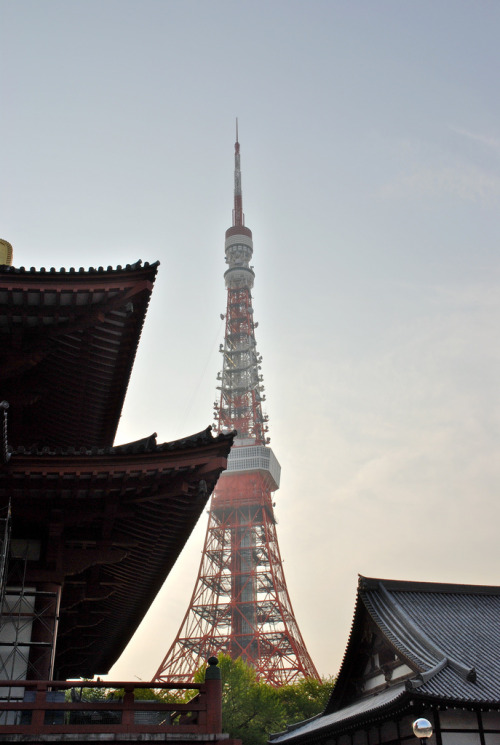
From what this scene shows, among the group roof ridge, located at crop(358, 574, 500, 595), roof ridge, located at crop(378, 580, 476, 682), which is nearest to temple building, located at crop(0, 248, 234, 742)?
roof ridge, located at crop(378, 580, 476, 682)

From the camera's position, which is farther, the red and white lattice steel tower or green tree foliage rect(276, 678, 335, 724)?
the red and white lattice steel tower

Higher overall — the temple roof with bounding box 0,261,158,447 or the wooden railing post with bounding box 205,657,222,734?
the temple roof with bounding box 0,261,158,447

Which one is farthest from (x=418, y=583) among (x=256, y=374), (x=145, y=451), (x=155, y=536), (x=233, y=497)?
(x=256, y=374)

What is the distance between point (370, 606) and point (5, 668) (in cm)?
1499

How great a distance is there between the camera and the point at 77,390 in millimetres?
10766

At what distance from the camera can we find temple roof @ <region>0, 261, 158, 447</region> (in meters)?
9.02

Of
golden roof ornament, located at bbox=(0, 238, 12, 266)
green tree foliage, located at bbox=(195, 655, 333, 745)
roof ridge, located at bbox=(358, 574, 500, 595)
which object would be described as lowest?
green tree foliage, located at bbox=(195, 655, 333, 745)

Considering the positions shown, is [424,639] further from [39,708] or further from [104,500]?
[39,708]

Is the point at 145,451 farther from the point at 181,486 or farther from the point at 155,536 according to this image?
the point at 155,536

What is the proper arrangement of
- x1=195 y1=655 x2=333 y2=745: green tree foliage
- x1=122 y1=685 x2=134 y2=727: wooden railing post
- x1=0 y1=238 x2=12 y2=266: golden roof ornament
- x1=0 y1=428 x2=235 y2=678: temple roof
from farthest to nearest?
x1=195 y1=655 x2=333 y2=745: green tree foliage < x1=0 y1=238 x2=12 y2=266: golden roof ornament < x1=0 y1=428 x2=235 y2=678: temple roof < x1=122 y1=685 x2=134 y2=727: wooden railing post

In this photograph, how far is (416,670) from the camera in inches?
672

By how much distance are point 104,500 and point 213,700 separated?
9.54 ft

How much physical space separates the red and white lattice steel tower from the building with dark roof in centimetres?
4259

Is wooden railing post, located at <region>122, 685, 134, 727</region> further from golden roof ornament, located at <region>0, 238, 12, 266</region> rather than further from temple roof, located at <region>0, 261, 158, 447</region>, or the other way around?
golden roof ornament, located at <region>0, 238, 12, 266</region>
